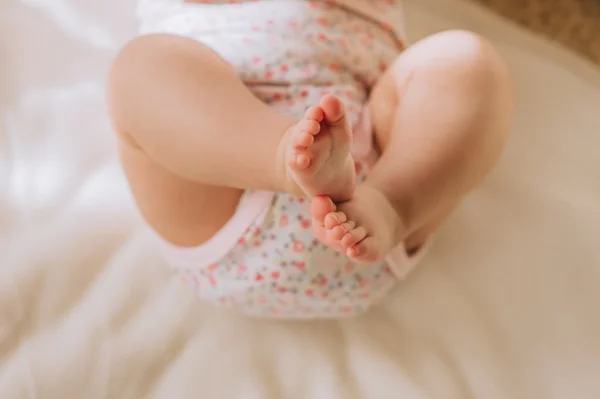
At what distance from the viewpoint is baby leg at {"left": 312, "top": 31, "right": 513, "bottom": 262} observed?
1.81 ft

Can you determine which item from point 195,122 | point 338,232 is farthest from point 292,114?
point 338,232

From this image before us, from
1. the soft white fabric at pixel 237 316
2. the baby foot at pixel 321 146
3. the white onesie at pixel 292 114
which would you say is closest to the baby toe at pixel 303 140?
the baby foot at pixel 321 146

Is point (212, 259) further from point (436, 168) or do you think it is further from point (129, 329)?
point (436, 168)

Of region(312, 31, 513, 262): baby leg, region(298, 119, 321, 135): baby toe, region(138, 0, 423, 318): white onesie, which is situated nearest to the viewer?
region(298, 119, 321, 135): baby toe

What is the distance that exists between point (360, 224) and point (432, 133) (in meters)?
0.14

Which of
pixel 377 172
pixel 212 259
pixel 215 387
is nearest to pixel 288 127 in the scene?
pixel 377 172

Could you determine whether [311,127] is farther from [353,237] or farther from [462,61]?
[462,61]

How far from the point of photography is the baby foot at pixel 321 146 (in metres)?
0.44

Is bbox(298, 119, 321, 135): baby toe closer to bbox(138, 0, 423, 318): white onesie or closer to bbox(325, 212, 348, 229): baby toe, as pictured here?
bbox(325, 212, 348, 229): baby toe

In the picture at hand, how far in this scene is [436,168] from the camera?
58cm

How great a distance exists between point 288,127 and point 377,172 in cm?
8

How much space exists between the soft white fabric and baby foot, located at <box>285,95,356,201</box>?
1.06 ft

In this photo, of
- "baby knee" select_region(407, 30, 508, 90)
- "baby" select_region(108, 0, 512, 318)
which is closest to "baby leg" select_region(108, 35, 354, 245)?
"baby" select_region(108, 0, 512, 318)

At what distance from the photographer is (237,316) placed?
0.77 metres
